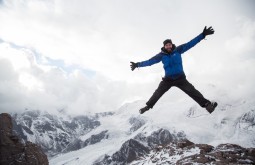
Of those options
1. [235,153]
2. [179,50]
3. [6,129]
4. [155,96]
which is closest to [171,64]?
[179,50]

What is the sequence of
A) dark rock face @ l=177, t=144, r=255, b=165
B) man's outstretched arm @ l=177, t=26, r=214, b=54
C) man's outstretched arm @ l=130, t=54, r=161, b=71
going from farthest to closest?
dark rock face @ l=177, t=144, r=255, b=165, man's outstretched arm @ l=130, t=54, r=161, b=71, man's outstretched arm @ l=177, t=26, r=214, b=54

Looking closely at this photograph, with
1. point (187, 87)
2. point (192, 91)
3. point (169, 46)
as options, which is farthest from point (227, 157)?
point (169, 46)

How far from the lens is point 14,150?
19.5 meters

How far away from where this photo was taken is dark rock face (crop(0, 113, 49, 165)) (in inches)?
740

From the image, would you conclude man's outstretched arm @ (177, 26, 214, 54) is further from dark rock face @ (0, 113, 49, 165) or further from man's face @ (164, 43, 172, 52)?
dark rock face @ (0, 113, 49, 165)

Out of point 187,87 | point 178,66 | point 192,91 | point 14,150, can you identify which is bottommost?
point 14,150

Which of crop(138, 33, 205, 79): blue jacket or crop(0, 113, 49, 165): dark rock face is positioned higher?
crop(138, 33, 205, 79): blue jacket

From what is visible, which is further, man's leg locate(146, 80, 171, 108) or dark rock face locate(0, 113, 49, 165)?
dark rock face locate(0, 113, 49, 165)

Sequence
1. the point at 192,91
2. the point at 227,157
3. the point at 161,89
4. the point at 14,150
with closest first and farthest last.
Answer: the point at 192,91, the point at 161,89, the point at 14,150, the point at 227,157

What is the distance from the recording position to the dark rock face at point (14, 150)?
18.8m

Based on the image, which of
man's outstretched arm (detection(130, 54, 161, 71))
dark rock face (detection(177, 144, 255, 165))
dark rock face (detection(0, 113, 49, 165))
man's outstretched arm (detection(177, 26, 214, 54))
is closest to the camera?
man's outstretched arm (detection(177, 26, 214, 54))

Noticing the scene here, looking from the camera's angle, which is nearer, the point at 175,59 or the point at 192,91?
the point at 175,59

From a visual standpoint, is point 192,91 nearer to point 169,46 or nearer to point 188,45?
point 188,45

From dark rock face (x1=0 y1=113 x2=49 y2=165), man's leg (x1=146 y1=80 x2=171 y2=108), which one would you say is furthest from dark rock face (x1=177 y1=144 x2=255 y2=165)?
dark rock face (x1=0 y1=113 x2=49 y2=165)
